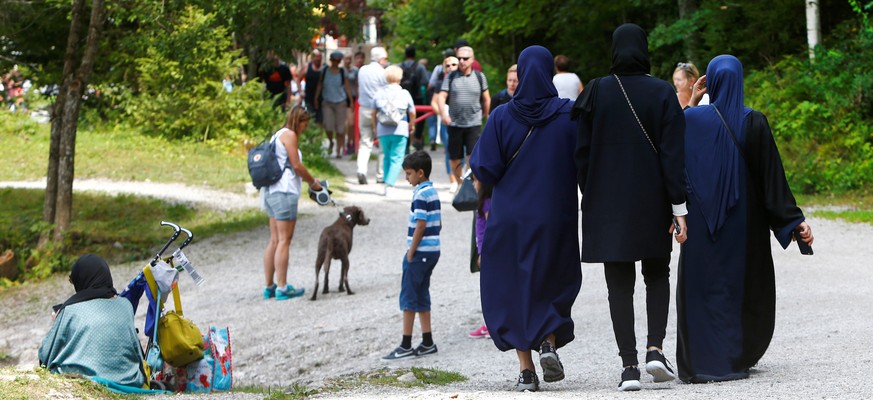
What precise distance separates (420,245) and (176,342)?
1918mm

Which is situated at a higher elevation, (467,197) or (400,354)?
(467,197)

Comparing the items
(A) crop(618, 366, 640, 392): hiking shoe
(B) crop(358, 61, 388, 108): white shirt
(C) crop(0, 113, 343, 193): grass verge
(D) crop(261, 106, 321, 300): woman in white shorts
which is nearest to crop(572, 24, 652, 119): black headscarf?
(A) crop(618, 366, 640, 392): hiking shoe

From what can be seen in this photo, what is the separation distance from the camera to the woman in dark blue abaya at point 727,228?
6707 millimetres

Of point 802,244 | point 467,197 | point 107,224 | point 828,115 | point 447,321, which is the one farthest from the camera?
point 828,115

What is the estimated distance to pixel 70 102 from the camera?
1433 cm

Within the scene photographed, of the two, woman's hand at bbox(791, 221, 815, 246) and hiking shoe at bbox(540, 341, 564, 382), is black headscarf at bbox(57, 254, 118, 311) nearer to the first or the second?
hiking shoe at bbox(540, 341, 564, 382)

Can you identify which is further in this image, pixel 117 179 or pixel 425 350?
pixel 117 179

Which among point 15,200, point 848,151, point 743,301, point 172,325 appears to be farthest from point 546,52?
point 15,200

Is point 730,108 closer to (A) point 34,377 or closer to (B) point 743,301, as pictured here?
(B) point 743,301

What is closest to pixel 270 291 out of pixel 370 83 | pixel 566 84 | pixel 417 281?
pixel 417 281

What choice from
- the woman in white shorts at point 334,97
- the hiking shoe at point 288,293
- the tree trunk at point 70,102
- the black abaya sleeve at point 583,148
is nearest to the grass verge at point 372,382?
the black abaya sleeve at point 583,148

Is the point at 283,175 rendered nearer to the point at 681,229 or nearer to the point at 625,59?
the point at 625,59

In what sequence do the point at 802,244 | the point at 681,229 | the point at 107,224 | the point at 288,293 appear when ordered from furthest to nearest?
the point at 107,224 < the point at 288,293 < the point at 802,244 < the point at 681,229

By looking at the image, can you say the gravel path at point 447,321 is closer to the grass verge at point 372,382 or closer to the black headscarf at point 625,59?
the grass verge at point 372,382
